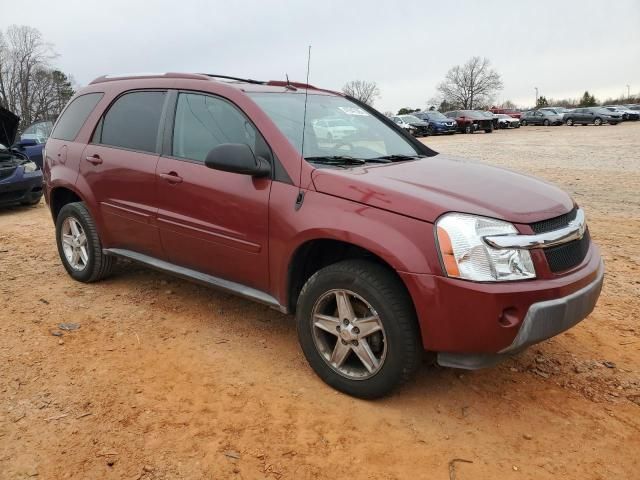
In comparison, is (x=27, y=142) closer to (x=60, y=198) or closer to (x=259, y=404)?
(x=60, y=198)

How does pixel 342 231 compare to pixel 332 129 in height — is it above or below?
below

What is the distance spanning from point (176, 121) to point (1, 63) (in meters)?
55.2

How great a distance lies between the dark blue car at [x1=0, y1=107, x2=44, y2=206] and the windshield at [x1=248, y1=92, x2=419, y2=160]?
6.86 metres

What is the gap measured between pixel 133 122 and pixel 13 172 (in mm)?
5823

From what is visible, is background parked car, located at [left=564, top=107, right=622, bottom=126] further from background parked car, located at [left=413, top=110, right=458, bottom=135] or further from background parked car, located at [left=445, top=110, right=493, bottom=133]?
background parked car, located at [left=413, top=110, right=458, bottom=135]

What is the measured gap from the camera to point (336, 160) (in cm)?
339

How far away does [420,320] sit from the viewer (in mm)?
2725

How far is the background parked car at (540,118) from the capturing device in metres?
42.4

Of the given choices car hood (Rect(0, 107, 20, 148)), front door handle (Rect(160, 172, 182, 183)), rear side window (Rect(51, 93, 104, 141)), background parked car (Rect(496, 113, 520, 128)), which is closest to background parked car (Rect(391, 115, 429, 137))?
background parked car (Rect(496, 113, 520, 128))

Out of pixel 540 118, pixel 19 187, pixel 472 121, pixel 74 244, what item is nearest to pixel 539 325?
pixel 74 244

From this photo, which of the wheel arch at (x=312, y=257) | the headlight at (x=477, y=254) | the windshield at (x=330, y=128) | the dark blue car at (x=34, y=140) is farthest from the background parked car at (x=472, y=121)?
the headlight at (x=477, y=254)

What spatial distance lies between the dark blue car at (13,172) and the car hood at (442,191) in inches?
301

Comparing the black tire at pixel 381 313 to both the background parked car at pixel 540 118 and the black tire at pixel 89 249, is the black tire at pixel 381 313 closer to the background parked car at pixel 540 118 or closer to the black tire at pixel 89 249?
the black tire at pixel 89 249

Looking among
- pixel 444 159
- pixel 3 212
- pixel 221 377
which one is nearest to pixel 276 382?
pixel 221 377
